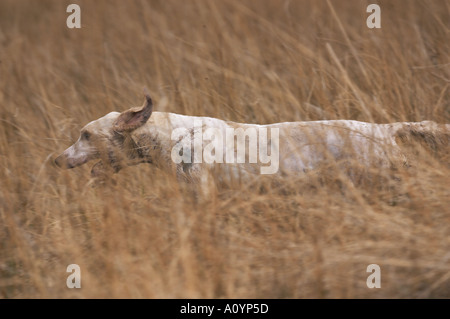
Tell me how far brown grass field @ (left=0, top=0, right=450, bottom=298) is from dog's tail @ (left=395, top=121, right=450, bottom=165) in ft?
0.54

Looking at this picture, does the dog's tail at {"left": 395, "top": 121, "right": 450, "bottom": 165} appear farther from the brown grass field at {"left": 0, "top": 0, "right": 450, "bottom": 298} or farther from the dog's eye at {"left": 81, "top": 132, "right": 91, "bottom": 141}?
the dog's eye at {"left": 81, "top": 132, "right": 91, "bottom": 141}

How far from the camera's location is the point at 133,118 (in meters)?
3.72

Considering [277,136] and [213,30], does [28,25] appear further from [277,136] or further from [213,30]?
[277,136]

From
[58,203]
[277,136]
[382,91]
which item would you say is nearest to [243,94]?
[382,91]

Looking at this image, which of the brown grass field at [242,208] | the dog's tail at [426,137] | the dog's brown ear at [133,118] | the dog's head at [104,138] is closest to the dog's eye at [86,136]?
the dog's head at [104,138]

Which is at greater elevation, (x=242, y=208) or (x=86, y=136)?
(x=86, y=136)

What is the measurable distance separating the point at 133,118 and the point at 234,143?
60 cm

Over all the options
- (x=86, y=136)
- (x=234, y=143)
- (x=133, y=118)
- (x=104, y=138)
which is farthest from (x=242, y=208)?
(x=86, y=136)

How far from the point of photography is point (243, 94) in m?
5.25

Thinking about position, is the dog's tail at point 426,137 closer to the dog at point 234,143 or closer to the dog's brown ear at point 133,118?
the dog at point 234,143

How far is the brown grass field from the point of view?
265 cm

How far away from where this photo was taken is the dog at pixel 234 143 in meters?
3.54

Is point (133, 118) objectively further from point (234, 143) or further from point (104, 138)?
point (234, 143)

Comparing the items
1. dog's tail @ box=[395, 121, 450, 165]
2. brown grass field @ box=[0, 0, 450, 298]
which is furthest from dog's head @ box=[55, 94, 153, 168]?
dog's tail @ box=[395, 121, 450, 165]
